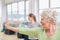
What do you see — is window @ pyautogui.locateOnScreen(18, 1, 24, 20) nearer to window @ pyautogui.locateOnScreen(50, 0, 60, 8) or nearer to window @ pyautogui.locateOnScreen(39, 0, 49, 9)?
window @ pyautogui.locateOnScreen(39, 0, 49, 9)

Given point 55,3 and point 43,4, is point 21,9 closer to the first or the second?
point 43,4

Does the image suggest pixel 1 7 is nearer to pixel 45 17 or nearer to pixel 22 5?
pixel 22 5

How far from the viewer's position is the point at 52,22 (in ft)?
4.95

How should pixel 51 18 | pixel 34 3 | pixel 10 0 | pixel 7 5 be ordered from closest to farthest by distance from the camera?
pixel 51 18
pixel 34 3
pixel 10 0
pixel 7 5

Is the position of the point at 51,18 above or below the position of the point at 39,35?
above

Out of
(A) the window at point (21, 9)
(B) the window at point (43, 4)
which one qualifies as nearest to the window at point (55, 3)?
(B) the window at point (43, 4)

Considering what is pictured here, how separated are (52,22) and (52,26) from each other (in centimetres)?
5

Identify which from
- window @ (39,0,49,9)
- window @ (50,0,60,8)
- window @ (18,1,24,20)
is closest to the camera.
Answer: window @ (50,0,60,8)

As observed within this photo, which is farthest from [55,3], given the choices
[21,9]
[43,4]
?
[21,9]

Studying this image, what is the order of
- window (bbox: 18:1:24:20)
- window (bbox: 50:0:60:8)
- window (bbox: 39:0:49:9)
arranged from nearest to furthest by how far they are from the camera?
1. window (bbox: 50:0:60:8)
2. window (bbox: 39:0:49:9)
3. window (bbox: 18:1:24:20)

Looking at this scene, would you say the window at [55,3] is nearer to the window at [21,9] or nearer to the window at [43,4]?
the window at [43,4]

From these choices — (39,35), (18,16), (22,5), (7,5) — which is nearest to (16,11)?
(18,16)

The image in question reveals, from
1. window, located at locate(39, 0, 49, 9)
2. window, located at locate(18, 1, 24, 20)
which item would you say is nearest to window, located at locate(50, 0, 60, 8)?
window, located at locate(39, 0, 49, 9)

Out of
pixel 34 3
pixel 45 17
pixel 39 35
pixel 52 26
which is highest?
pixel 34 3
